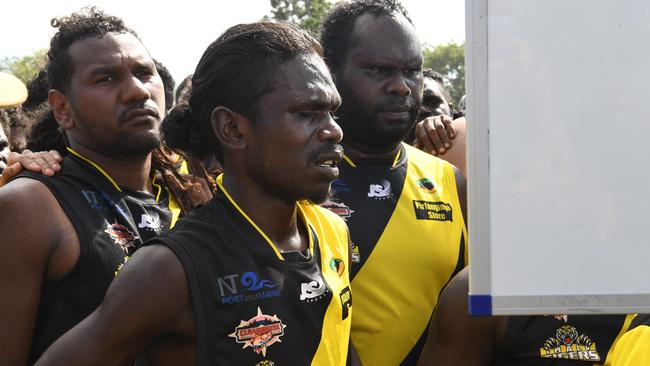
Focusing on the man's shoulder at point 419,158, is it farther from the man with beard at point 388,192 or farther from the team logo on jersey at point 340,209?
the team logo on jersey at point 340,209

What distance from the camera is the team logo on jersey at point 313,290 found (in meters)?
2.59

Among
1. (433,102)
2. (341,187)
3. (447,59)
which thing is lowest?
(447,59)

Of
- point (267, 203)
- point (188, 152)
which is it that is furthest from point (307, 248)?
point (188, 152)

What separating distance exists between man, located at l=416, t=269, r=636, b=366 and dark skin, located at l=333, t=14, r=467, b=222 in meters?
0.92

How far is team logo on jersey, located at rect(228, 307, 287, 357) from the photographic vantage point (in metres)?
2.41

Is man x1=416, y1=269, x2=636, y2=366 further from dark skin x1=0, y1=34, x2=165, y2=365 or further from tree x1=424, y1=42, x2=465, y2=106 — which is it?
tree x1=424, y1=42, x2=465, y2=106

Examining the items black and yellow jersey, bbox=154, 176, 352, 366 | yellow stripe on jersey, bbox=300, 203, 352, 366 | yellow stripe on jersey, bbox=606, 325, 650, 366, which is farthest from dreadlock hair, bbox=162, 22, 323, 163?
yellow stripe on jersey, bbox=606, 325, 650, 366

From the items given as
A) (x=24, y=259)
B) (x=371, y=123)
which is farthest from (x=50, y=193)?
(x=371, y=123)

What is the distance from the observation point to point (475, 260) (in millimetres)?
1876

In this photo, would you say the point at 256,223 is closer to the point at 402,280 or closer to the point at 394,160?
the point at 402,280

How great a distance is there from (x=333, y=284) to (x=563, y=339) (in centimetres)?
71

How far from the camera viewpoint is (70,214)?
2.93 meters

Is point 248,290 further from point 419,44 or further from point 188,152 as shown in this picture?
point 419,44

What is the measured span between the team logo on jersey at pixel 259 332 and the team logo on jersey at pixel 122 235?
0.76 meters
